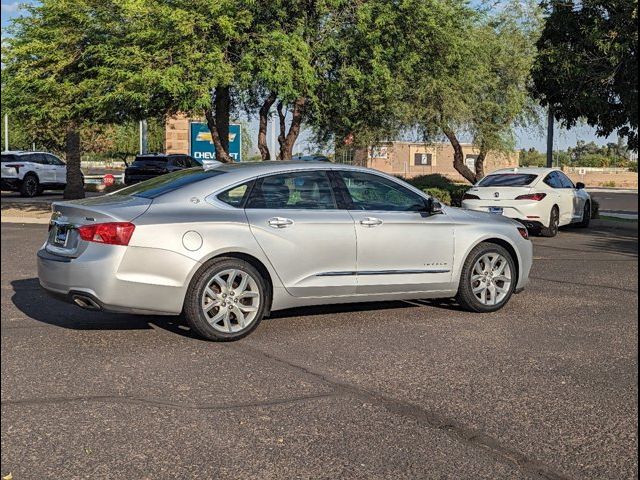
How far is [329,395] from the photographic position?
4.82 m

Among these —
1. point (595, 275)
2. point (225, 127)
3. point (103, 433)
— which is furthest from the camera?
point (225, 127)

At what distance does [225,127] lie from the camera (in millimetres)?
20906

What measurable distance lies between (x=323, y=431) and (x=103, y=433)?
117 cm

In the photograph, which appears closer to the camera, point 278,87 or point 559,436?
point 559,436

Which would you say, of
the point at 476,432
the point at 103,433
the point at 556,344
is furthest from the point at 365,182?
the point at 103,433

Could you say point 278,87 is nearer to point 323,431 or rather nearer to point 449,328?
point 449,328

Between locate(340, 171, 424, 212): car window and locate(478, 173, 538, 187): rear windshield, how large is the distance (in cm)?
821

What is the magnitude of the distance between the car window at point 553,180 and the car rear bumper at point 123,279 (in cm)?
1096

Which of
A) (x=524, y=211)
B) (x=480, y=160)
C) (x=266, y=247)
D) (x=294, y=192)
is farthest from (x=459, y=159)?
(x=266, y=247)

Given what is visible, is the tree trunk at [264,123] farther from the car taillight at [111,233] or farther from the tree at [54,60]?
the car taillight at [111,233]

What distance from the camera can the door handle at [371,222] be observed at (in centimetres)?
693

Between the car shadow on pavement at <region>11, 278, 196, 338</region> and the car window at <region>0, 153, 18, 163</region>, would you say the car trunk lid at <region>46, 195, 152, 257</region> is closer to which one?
the car shadow on pavement at <region>11, 278, 196, 338</region>

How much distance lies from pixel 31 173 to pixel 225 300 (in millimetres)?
22348

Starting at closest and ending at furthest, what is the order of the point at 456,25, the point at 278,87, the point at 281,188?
the point at 281,188 < the point at 278,87 < the point at 456,25
